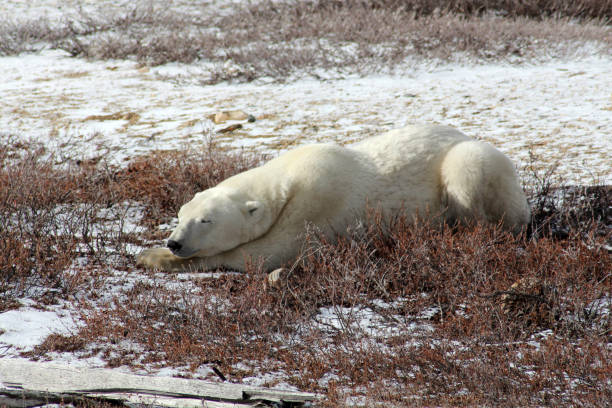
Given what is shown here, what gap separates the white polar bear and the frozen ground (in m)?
1.33

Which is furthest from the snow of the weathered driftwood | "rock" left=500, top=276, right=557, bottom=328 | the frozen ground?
the frozen ground

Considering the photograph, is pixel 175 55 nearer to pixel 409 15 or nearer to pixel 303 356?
pixel 409 15

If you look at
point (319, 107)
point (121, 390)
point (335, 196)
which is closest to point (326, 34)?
point (319, 107)

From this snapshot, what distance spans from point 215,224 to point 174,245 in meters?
0.31

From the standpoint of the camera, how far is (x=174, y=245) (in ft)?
12.4

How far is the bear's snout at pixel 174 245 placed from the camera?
3.76 m

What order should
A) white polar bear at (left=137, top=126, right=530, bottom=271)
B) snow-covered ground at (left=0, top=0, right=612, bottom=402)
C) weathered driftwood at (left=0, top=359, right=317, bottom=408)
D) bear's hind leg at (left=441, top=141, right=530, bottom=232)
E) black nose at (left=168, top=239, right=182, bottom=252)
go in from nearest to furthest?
1. weathered driftwood at (left=0, top=359, right=317, bottom=408)
2. black nose at (left=168, top=239, right=182, bottom=252)
3. white polar bear at (left=137, top=126, right=530, bottom=271)
4. bear's hind leg at (left=441, top=141, right=530, bottom=232)
5. snow-covered ground at (left=0, top=0, right=612, bottom=402)

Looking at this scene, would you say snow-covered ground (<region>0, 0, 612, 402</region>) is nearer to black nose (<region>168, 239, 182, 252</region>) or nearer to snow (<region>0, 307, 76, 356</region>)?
black nose (<region>168, 239, 182, 252</region>)

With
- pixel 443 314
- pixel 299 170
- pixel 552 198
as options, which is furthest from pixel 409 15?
pixel 443 314

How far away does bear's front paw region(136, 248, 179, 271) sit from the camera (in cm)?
403

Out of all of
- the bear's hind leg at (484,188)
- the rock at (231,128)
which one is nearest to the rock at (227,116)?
the rock at (231,128)

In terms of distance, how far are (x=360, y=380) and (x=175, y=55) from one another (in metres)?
9.09

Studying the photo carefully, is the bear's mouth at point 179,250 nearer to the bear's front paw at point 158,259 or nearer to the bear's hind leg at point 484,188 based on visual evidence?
the bear's front paw at point 158,259

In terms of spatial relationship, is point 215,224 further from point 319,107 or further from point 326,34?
point 326,34
